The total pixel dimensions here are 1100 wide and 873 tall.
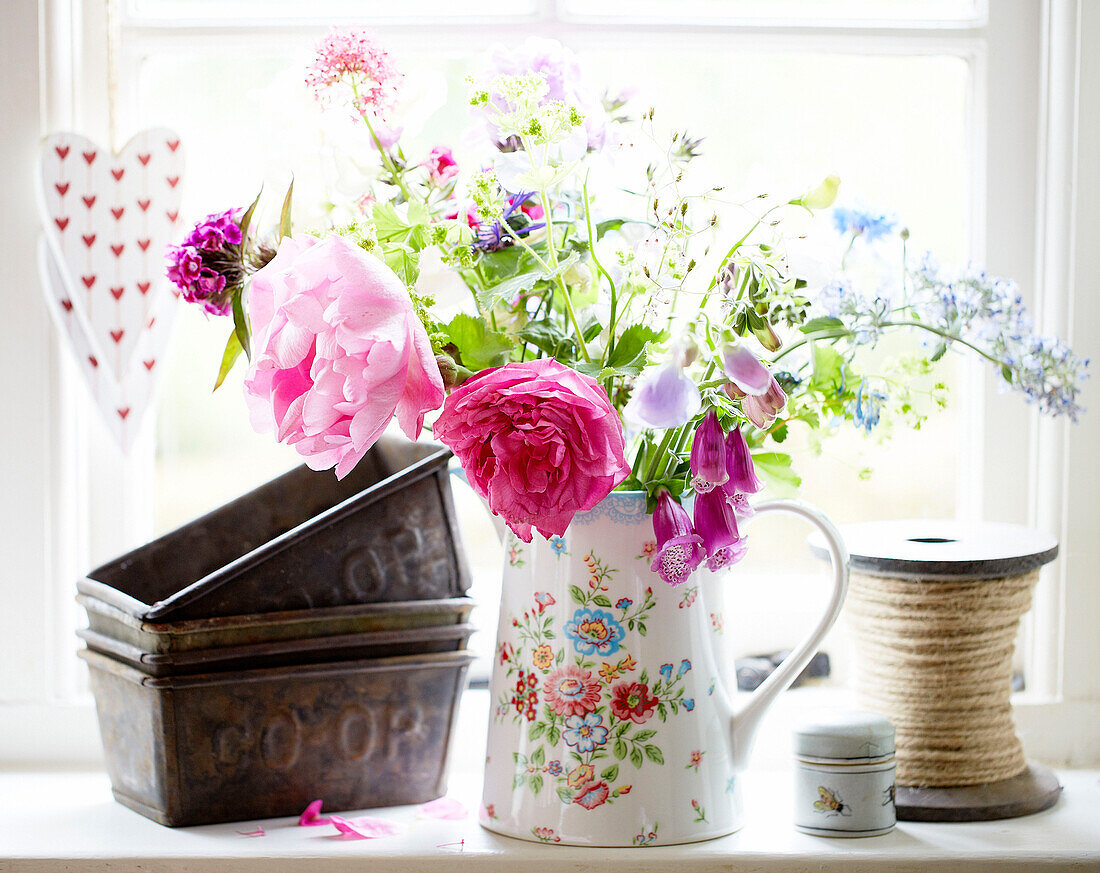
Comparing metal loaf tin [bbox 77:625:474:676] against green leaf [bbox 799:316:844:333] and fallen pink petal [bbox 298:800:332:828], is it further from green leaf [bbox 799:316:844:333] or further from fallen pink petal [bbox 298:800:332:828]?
green leaf [bbox 799:316:844:333]

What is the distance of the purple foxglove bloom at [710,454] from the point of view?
729mm

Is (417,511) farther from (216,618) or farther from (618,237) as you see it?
(618,237)

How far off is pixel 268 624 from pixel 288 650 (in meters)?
0.03

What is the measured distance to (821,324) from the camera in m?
0.89

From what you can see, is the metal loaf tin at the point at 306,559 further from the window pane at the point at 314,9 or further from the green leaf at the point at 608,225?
the window pane at the point at 314,9

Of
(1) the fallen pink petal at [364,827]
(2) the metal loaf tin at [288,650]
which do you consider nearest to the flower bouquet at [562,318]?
(2) the metal loaf tin at [288,650]

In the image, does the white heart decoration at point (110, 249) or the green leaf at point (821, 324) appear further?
the white heart decoration at point (110, 249)

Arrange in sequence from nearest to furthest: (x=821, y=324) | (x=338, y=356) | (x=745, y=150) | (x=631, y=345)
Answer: (x=338, y=356)
(x=631, y=345)
(x=821, y=324)
(x=745, y=150)

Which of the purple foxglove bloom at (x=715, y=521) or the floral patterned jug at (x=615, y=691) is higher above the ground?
the purple foxglove bloom at (x=715, y=521)

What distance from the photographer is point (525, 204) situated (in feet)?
2.82

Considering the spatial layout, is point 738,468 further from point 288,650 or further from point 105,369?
point 105,369

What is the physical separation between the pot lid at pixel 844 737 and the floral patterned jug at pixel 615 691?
0.08 metres

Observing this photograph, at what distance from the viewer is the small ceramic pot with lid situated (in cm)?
89

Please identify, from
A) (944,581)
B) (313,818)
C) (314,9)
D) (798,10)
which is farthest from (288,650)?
(798,10)
